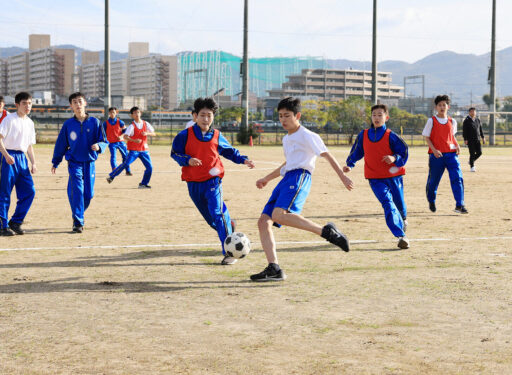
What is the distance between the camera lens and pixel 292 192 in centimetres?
634

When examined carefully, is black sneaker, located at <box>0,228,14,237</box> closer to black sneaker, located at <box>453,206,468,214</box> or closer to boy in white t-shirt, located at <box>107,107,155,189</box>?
black sneaker, located at <box>453,206,468,214</box>

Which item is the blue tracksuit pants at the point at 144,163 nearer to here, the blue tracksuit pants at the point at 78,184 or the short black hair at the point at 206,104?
the blue tracksuit pants at the point at 78,184

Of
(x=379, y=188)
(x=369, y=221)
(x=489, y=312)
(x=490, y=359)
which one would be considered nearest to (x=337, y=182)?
(x=369, y=221)

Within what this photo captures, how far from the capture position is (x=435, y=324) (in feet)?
15.8

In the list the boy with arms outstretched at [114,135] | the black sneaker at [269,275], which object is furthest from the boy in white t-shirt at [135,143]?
the black sneaker at [269,275]

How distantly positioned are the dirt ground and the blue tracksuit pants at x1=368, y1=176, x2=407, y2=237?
359mm

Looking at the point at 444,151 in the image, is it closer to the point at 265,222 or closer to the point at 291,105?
the point at 291,105

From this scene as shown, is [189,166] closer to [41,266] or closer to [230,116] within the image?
[41,266]

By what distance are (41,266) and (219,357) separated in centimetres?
356

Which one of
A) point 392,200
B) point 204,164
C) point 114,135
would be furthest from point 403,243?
point 114,135

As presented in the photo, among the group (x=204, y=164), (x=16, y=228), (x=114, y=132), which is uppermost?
(x=114, y=132)

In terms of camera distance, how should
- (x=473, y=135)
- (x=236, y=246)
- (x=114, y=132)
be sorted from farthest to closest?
(x=473, y=135), (x=114, y=132), (x=236, y=246)

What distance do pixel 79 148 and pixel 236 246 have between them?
3551mm

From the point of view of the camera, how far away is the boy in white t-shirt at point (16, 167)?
916 cm
